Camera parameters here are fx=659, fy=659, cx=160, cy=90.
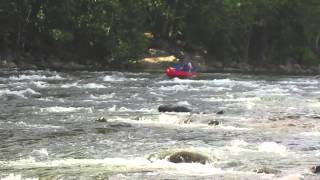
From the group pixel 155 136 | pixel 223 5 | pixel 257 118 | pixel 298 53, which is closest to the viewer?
pixel 155 136

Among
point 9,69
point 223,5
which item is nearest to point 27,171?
point 9,69

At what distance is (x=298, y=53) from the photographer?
7844 centimetres

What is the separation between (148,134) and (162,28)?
55.1 meters

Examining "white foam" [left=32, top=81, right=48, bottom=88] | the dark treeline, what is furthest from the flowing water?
the dark treeline

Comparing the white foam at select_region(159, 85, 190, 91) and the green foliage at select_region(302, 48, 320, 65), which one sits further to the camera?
→ the green foliage at select_region(302, 48, 320, 65)

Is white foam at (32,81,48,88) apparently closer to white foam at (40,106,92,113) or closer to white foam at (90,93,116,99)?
white foam at (90,93,116,99)

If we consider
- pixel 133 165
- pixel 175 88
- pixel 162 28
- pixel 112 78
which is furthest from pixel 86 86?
pixel 162 28

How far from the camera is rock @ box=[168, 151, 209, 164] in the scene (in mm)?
14547

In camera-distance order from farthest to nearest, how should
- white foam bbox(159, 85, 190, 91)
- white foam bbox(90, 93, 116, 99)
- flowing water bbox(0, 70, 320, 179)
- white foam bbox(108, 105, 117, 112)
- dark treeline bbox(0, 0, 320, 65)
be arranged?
dark treeline bbox(0, 0, 320, 65)
white foam bbox(159, 85, 190, 91)
white foam bbox(90, 93, 116, 99)
white foam bbox(108, 105, 117, 112)
flowing water bbox(0, 70, 320, 179)

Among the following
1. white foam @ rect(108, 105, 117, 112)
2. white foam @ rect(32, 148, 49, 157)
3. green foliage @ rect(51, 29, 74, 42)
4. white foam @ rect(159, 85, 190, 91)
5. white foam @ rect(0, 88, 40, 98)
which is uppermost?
green foliage @ rect(51, 29, 74, 42)

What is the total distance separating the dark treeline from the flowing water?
26.2 metres

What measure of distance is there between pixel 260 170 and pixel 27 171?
4.81 metres

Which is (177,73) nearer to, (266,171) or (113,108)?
(113,108)

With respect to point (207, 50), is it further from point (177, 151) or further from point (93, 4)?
point (177, 151)
